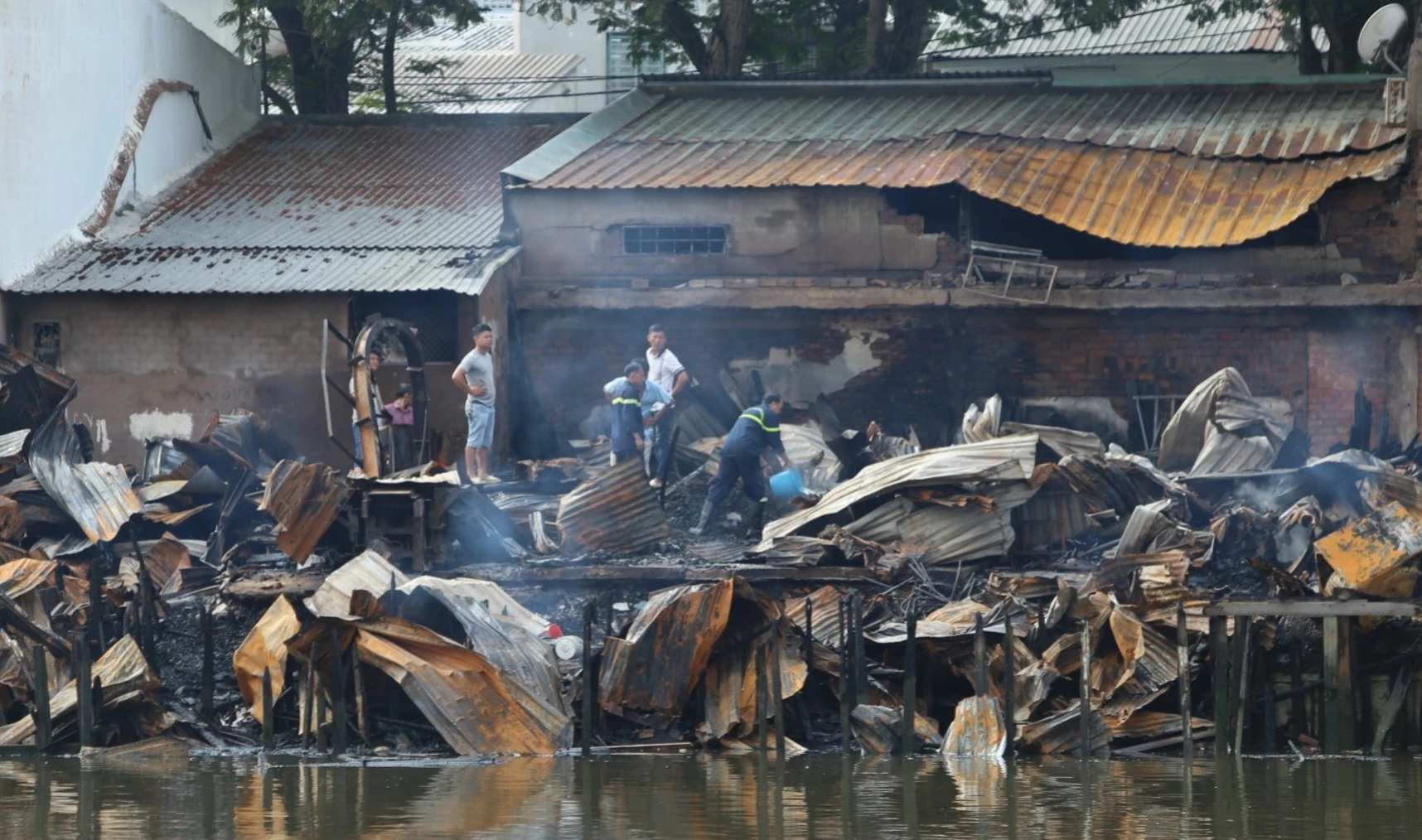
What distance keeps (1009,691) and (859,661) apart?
123 centimetres

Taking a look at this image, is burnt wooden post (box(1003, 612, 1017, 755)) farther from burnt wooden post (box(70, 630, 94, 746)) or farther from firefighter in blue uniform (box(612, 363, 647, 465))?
burnt wooden post (box(70, 630, 94, 746))

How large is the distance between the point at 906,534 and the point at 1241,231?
21.6 feet

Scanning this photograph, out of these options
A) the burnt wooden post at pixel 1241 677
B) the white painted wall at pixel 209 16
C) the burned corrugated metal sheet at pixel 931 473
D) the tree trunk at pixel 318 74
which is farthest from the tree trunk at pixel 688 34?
the burnt wooden post at pixel 1241 677

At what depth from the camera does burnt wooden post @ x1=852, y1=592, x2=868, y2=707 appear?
51.4 ft

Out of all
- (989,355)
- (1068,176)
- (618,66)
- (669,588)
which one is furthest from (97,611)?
(618,66)

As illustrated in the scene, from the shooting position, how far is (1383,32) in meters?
24.1

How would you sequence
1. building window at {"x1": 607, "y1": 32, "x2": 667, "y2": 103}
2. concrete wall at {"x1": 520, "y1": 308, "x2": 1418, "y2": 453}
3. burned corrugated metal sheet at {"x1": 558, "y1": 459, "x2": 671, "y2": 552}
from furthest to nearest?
building window at {"x1": 607, "y1": 32, "x2": 667, "y2": 103} < concrete wall at {"x1": 520, "y1": 308, "x2": 1418, "y2": 453} < burned corrugated metal sheet at {"x1": 558, "y1": 459, "x2": 671, "y2": 552}

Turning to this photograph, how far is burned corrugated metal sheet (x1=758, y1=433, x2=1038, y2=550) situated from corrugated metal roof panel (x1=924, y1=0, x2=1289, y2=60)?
18.3 metres

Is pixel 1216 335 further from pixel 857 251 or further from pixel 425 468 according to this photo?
pixel 425 468

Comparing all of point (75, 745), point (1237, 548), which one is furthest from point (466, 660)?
point (1237, 548)

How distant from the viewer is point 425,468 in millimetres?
18984

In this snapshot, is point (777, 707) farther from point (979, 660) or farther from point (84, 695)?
point (84, 695)

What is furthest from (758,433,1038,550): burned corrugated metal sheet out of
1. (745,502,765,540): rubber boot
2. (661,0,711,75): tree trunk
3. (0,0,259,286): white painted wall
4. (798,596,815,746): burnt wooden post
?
(661,0,711,75): tree trunk

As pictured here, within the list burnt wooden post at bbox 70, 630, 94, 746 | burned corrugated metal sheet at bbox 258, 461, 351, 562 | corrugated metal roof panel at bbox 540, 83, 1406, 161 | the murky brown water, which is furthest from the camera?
corrugated metal roof panel at bbox 540, 83, 1406, 161
